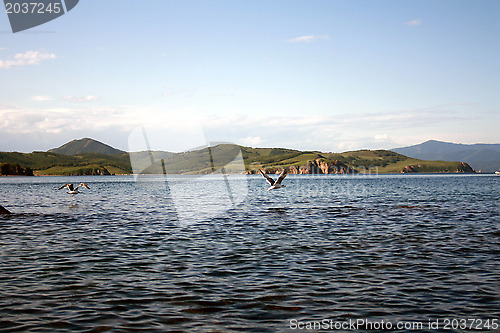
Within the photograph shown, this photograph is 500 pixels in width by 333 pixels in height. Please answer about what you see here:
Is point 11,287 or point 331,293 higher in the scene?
point 11,287

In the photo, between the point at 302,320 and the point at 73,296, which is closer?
the point at 302,320

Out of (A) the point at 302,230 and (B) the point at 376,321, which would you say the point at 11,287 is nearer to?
(B) the point at 376,321

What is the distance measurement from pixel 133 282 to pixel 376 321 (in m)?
8.55

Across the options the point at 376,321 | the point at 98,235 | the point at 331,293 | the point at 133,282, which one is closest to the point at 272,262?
the point at 331,293

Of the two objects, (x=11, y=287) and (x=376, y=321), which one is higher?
(x=11, y=287)

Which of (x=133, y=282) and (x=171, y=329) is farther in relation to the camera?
(x=133, y=282)

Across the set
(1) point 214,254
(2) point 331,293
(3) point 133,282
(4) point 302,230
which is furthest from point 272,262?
(4) point 302,230

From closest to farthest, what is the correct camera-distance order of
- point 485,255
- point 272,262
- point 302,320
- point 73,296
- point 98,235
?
1. point 302,320
2. point 73,296
3. point 272,262
4. point 485,255
5. point 98,235

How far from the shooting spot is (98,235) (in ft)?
81.9

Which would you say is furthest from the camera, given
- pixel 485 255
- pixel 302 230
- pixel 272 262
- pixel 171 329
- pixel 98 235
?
pixel 302 230

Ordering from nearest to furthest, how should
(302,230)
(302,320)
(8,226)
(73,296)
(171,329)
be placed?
(171,329) → (302,320) → (73,296) → (302,230) → (8,226)

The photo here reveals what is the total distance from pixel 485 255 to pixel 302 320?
13.0 meters

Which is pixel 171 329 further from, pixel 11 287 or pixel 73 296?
pixel 11 287

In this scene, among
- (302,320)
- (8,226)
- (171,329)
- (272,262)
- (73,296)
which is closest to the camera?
(171,329)
